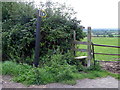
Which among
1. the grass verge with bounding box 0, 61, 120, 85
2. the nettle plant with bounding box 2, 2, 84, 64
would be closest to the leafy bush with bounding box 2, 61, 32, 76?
the grass verge with bounding box 0, 61, 120, 85

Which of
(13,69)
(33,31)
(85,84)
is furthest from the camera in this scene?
(33,31)

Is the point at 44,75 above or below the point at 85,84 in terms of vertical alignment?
above

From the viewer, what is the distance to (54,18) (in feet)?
20.1

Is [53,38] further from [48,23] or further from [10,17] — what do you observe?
[10,17]

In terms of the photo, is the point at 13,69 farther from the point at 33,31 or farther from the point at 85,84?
the point at 85,84

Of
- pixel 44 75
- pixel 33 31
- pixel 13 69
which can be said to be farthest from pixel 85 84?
pixel 33 31

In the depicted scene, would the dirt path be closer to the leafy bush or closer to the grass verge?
the grass verge

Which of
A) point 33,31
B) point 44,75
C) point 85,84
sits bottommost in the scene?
point 85,84

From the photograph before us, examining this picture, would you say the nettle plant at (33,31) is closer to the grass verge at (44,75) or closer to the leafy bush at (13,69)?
the leafy bush at (13,69)

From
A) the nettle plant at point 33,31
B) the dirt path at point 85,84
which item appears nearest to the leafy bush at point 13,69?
the dirt path at point 85,84

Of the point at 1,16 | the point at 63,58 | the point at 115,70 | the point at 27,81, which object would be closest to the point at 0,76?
the point at 27,81

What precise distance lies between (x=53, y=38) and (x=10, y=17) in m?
2.37

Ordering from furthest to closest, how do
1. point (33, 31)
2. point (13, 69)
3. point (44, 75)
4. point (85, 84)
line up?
1. point (33, 31)
2. point (13, 69)
3. point (44, 75)
4. point (85, 84)

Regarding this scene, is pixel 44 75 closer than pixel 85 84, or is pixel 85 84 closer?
pixel 85 84
